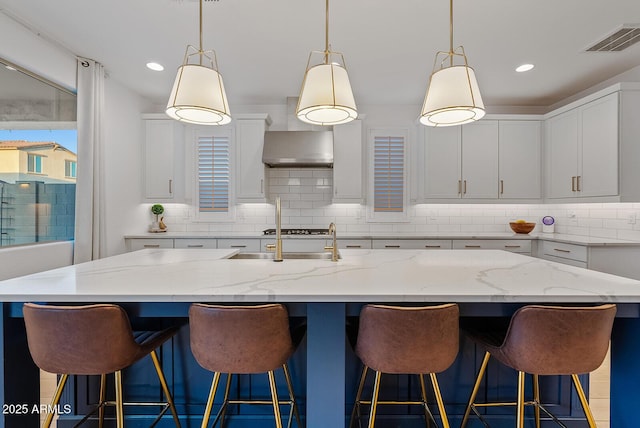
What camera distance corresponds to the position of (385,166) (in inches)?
164

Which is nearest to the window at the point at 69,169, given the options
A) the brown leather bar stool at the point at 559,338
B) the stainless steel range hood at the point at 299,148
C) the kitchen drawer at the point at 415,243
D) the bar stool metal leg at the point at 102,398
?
the stainless steel range hood at the point at 299,148

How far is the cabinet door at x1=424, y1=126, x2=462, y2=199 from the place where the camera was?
409 centimetres

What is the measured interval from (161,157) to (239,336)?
3.53m

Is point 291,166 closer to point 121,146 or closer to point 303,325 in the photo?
point 121,146

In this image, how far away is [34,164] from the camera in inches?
111

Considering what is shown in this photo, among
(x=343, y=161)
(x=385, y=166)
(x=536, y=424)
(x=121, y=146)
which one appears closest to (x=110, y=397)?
(x=536, y=424)

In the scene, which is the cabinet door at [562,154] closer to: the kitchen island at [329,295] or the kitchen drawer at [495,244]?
the kitchen drawer at [495,244]

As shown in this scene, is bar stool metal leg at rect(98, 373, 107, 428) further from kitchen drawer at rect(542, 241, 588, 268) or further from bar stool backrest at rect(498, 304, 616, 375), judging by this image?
kitchen drawer at rect(542, 241, 588, 268)

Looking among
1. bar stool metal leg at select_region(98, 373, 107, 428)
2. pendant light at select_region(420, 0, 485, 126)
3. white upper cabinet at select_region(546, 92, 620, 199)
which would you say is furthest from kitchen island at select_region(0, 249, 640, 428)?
white upper cabinet at select_region(546, 92, 620, 199)

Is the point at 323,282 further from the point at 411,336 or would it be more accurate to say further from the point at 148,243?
the point at 148,243

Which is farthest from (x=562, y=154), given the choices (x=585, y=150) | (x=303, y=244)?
(x=303, y=244)

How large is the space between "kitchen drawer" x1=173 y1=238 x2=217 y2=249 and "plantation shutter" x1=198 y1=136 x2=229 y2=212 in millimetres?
465

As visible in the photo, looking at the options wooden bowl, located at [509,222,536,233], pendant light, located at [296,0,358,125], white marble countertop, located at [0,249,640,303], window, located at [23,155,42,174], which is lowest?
white marble countertop, located at [0,249,640,303]

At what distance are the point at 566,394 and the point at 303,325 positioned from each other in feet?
4.73
